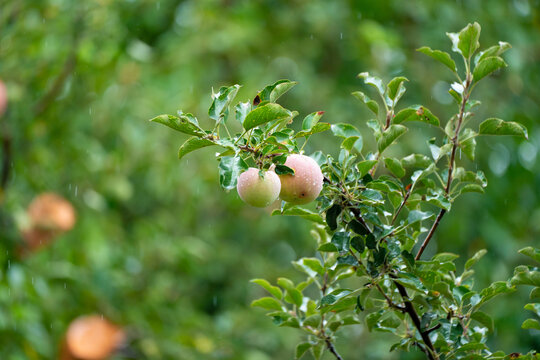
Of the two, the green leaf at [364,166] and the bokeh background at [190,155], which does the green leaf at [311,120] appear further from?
the bokeh background at [190,155]

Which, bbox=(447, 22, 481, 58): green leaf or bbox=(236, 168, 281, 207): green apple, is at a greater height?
bbox=(447, 22, 481, 58): green leaf

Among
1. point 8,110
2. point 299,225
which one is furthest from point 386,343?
point 8,110

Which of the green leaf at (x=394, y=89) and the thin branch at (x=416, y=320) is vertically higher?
the green leaf at (x=394, y=89)

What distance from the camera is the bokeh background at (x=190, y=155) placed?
70.7 inches

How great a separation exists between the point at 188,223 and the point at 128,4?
0.91 meters

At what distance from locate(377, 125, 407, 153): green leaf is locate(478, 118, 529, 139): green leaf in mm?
86

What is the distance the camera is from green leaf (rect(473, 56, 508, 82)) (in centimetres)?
56

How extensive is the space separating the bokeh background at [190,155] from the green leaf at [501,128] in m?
1.24

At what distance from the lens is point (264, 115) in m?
0.51

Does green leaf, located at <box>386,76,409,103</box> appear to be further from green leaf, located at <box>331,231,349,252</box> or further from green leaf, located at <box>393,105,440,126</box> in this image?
green leaf, located at <box>331,231,349,252</box>

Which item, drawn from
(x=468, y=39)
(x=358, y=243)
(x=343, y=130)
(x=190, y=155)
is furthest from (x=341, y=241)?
(x=190, y=155)

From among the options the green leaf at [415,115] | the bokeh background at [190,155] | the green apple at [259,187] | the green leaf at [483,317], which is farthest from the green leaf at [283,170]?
the bokeh background at [190,155]

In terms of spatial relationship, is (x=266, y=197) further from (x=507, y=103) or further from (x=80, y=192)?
(x=507, y=103)

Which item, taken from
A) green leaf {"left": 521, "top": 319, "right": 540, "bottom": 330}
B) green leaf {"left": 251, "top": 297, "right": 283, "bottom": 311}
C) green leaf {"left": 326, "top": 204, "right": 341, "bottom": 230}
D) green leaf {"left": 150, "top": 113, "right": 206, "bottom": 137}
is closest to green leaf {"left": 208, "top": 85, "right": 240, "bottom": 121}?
green leaf {"left": 150, "top": 113, "right": 206, "bottom": 137}
